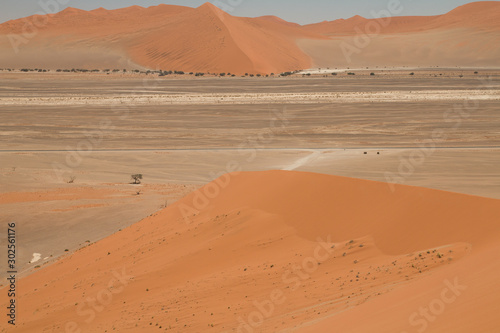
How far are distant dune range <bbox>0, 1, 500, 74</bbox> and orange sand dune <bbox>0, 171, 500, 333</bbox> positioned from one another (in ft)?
280

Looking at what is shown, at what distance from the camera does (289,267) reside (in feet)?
34.8

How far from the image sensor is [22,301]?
12.8m

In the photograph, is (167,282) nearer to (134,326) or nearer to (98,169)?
(134,326)

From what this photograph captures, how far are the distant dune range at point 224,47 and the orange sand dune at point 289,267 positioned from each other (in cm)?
8544

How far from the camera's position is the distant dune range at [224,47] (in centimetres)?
11556

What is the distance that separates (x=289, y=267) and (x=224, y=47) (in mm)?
107341

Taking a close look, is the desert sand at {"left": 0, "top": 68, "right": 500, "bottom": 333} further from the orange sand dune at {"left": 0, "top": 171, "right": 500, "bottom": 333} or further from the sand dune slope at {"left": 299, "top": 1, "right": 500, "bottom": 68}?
the sand dune slope at {"left": 299, "top": 1, "right": 500, "bottom": 68}

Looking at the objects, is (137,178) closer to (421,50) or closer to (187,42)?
(187,42)

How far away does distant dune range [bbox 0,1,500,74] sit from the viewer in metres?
116

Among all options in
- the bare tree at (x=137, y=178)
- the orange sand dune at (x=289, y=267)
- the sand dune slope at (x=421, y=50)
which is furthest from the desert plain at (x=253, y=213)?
the sand dune slope at (x=421, y=50)

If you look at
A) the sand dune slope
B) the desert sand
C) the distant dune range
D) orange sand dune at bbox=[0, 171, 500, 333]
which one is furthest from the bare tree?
the sand dune slope

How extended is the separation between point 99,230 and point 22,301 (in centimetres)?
539

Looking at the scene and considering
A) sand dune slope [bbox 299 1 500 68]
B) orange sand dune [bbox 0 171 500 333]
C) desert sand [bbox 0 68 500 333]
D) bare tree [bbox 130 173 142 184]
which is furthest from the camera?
sand dune slope [bbox 299 1 500 68]

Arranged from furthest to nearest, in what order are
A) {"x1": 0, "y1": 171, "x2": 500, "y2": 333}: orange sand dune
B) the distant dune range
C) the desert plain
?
the distant dune range, the desert plain, {"x1": 0, "y1": 171, "x2": 500, "y2": 333}: orange sand dune
